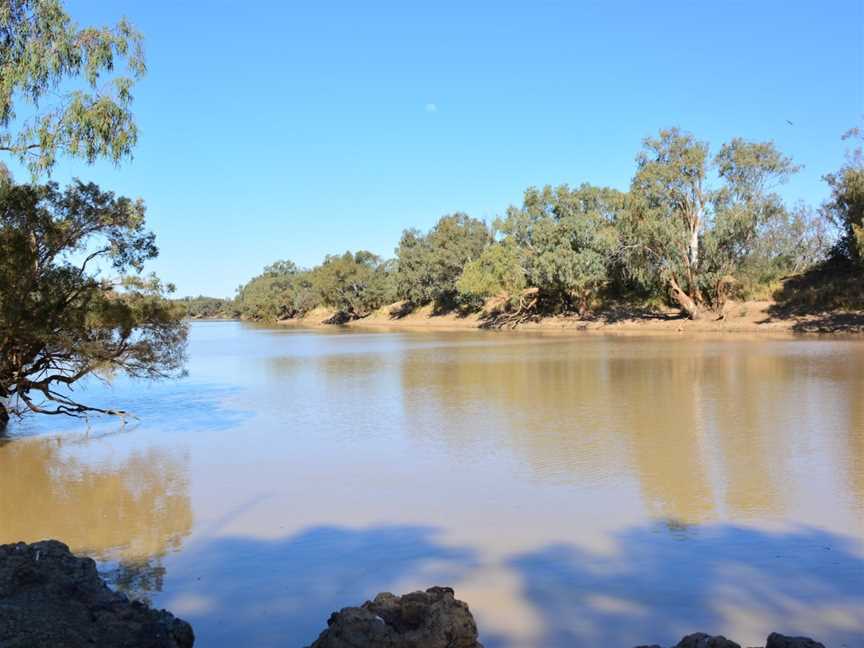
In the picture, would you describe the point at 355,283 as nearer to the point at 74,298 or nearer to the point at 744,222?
the point at 744,222

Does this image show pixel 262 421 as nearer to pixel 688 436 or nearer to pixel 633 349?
pixel 688 436

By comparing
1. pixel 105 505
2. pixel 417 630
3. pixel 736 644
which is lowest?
pixel 105 505

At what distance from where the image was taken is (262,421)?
48.7 ft

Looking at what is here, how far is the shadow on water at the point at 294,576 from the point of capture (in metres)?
4.99

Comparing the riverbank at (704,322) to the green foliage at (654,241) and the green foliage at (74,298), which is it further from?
the green foliage at (74,298)

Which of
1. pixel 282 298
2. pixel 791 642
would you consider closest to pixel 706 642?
pixel 791 642

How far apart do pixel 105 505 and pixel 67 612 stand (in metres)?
4.68

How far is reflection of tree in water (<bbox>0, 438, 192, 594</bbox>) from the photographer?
266 inches

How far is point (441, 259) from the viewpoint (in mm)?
66125

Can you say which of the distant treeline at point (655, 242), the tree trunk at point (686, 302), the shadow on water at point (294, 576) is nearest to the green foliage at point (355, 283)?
the distant treeline at point (655, 242)

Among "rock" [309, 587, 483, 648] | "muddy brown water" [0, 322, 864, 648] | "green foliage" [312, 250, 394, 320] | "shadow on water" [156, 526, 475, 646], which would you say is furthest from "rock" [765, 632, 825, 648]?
"green foliage" [312, 250, 394, 320]

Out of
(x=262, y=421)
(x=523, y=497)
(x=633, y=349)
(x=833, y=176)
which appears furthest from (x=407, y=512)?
(x=833, y=176)

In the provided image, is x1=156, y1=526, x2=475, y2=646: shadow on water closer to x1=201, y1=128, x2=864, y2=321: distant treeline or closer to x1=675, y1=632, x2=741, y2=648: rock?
x1=675, y1=632, x2=741, y2=648: rock

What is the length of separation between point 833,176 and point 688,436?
27716 millimetres
